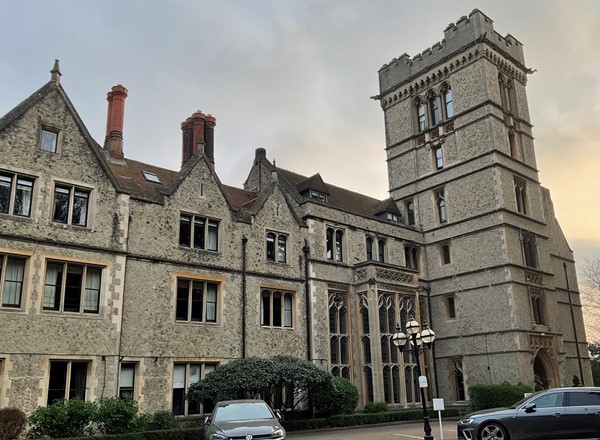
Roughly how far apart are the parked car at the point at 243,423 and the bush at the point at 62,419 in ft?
18.3

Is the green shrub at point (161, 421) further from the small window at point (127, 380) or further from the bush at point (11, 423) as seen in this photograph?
the bush at point (11, 423)

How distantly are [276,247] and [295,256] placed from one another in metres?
1.24

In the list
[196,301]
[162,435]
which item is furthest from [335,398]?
[162,435]

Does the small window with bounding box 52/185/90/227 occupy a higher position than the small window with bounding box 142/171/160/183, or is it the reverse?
the small window with bounding box 142/171/160/183

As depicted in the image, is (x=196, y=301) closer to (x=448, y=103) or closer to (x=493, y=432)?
(x=493, y=432)

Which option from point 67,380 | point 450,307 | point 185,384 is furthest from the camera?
point 450,307

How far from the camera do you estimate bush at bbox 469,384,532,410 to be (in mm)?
27172

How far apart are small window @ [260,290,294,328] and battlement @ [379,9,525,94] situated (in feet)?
70.0

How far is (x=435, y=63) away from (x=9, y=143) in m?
28.8

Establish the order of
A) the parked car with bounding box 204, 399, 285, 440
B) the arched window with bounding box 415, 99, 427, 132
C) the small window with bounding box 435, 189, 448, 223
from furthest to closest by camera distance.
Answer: the arched window with bounding box 415, 99, 427, 132
the small window with bounding box 435, 189, 448, 223
the parked car with bounding box 204, 399, 285, 440

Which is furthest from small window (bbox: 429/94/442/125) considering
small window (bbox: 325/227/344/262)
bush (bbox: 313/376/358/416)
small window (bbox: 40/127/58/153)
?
small window (bbox: 40/127/58/153)

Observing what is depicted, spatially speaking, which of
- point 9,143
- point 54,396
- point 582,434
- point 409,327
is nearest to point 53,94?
point 9,143

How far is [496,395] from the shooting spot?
2742 cm

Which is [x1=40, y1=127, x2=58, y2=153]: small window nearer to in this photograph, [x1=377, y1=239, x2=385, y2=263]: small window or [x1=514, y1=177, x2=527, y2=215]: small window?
[x1=377, y1=239, x2=385, y2=263]: small window
